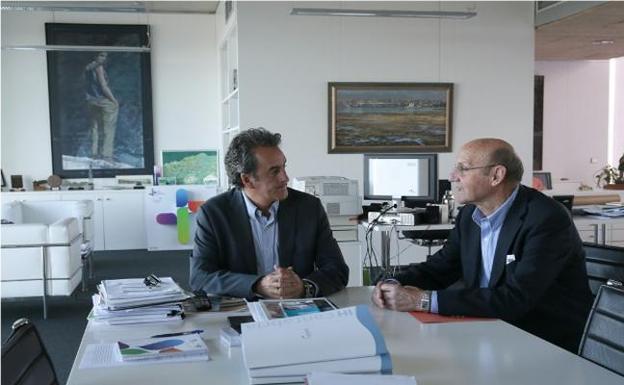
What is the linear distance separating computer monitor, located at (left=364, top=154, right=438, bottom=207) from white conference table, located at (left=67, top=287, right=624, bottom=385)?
2.83 meters

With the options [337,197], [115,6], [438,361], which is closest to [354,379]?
[438,361]

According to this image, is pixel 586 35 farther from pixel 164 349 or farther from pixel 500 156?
pixel 164 349

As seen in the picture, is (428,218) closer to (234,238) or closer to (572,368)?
(234,238)

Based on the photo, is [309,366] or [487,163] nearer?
[309,366]

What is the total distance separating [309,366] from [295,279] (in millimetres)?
835

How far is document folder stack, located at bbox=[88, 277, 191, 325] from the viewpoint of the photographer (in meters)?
1.80

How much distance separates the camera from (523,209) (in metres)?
2.13

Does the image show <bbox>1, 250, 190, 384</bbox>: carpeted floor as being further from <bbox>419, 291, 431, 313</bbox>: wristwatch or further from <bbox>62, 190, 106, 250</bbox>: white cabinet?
<bbox>419, 291, 431, 313</bbox>: wristwatch

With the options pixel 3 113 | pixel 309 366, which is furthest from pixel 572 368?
pixel 3 113

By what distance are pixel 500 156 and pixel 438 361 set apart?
1006 millimetres

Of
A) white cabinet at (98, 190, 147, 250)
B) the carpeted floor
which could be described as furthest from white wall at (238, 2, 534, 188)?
white cabinet at (98, 190, 147, 250)

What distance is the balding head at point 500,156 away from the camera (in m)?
2.21

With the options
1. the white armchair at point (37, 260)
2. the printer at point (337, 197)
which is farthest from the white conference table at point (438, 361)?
the white armchair at point (37, 260)

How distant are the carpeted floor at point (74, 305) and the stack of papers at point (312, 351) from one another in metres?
2.54
